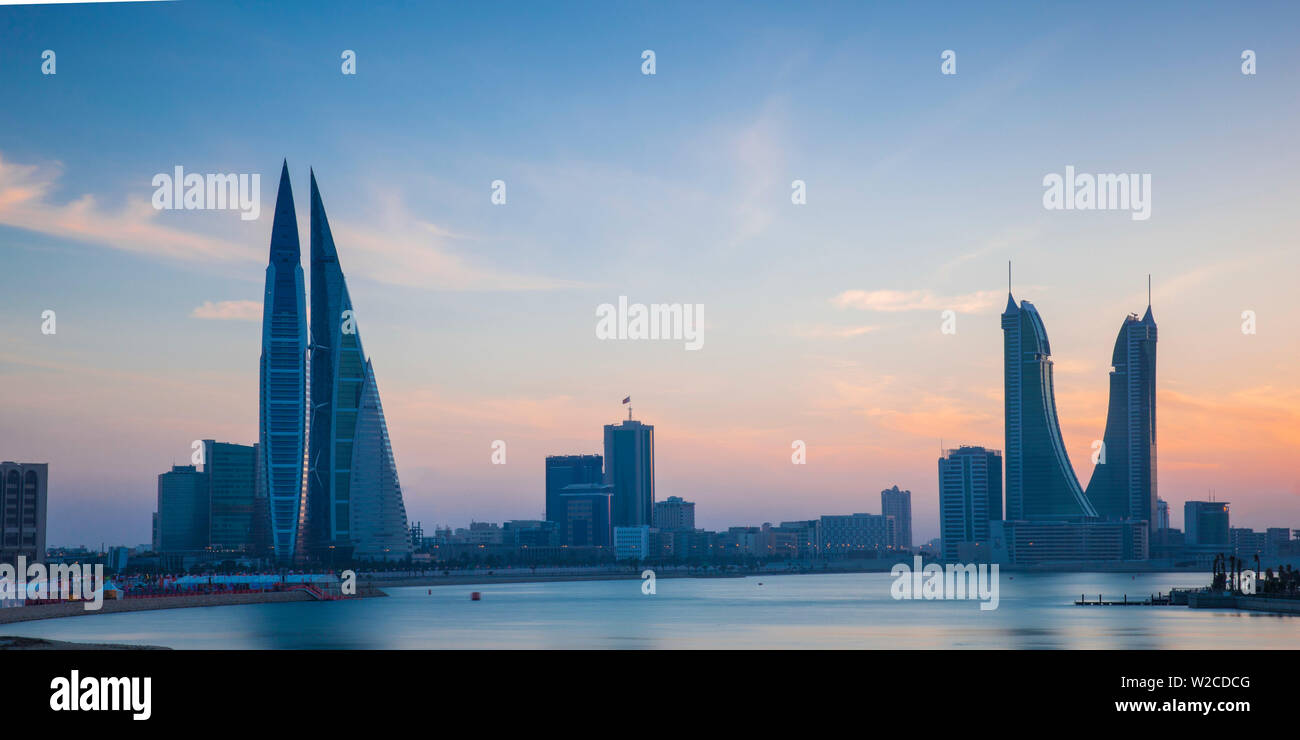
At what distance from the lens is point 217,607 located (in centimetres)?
12662

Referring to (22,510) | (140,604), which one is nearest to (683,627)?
(140,604)

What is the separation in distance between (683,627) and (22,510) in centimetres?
10790

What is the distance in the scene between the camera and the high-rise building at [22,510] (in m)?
161

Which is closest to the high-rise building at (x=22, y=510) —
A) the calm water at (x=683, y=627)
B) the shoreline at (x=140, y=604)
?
the shoreline at (x=140, y=604)

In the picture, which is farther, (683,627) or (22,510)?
(22,510)

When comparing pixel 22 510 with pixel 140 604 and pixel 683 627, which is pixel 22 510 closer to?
pixel 140 604

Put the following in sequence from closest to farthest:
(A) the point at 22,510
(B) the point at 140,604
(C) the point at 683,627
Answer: (C) the point at 683,627 < (B) the point at 140,604 < (A) the point at 22,510

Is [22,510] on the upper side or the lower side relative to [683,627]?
upper

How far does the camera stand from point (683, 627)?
298 ft

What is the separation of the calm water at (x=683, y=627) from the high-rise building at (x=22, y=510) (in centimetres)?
5072

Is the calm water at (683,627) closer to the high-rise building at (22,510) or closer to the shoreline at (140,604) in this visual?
the shoreline at (140,604)
